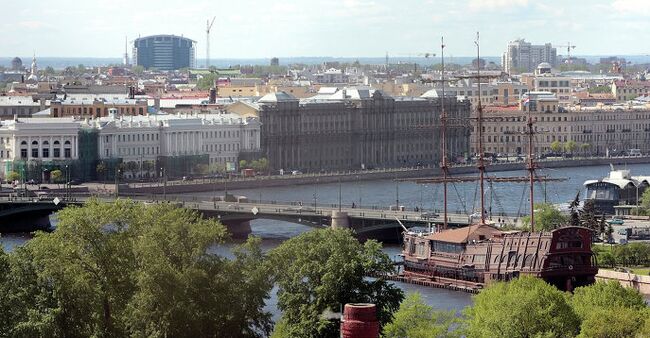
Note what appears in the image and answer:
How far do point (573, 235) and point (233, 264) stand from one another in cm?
1551

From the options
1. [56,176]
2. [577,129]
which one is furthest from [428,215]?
[577,129]

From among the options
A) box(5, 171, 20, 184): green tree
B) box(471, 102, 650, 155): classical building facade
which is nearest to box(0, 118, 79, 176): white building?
box(5, 171, 20, 184): green tree

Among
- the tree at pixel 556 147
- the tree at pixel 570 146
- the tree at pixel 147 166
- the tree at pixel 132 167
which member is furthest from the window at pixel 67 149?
the tree at pixel 570 146

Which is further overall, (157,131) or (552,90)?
(552,90)

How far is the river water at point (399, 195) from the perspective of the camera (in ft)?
232

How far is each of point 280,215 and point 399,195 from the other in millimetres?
Result: 18417

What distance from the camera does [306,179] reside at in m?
98.4

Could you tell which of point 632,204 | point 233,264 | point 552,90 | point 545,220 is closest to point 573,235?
point 545,220

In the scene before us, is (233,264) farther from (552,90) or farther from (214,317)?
(552,90)

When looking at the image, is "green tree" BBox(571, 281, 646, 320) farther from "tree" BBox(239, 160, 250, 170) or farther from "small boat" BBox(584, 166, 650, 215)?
"tree" BBox(239, 160, 250, 170)

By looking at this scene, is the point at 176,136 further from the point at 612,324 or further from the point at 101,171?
the point at 612,324

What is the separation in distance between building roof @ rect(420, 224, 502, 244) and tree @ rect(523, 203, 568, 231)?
511 cm

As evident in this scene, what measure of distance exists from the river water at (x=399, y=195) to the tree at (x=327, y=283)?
2104 centimetres

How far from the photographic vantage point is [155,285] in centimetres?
3556
